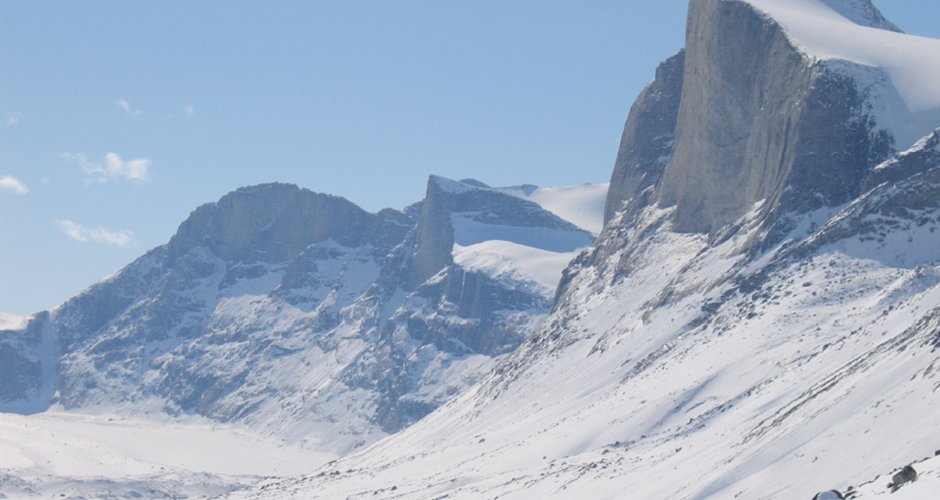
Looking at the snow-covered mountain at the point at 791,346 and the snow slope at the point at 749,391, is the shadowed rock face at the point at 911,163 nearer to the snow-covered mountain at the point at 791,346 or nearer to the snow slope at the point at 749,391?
the snow-covered mountain at the point at 791,346

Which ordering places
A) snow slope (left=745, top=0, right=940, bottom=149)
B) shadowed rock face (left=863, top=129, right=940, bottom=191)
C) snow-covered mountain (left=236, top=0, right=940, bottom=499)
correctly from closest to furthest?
snow-covered mountain (left=236, top=0, right=940, bottom=499) → shadowed rock face (left=863, top=129, right=940, bottom=191) → snow slope (left=745, top=0, right=940, bottom=149)

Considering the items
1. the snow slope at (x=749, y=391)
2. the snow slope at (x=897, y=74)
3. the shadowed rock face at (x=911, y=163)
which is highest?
the snow slope at (x=897, y=74)

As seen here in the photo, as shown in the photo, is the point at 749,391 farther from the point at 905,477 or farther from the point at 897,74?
the point at 905,477

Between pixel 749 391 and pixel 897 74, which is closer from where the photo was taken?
pixel 749 391

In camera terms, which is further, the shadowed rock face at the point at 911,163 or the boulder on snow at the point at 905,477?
the shadowed rock face at the point at 911,163

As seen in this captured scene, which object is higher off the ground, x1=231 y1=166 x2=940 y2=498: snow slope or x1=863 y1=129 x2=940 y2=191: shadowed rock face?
x1=863 y1=129 x2=940 y2=191: shadowed rock face

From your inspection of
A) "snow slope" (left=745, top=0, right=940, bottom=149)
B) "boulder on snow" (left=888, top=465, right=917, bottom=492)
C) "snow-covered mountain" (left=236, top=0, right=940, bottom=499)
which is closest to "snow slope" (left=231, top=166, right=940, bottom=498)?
"snow-covered mountain" (left=236, top=0, right=940, bottom=499)

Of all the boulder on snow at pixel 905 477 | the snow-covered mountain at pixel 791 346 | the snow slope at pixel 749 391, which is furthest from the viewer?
the snow-covered mountain at pixel 791 346

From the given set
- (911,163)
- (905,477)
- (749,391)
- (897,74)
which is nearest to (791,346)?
(749,391)

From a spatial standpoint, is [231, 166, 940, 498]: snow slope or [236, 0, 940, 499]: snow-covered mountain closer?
[231, 166, 940, 498]: snow slope

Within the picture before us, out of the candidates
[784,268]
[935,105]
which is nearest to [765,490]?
[784,268]

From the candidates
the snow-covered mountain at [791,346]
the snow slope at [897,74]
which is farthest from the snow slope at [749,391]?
the snow slope at [897,74]

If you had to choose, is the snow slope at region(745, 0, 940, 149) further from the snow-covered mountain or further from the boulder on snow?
the boulder on snow

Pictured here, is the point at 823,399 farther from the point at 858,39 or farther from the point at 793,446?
the point at 858,39
